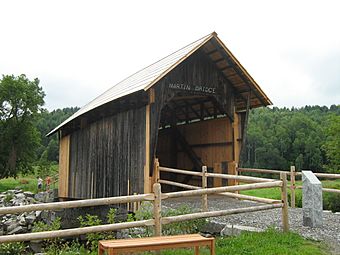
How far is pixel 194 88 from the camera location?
11.1 meters

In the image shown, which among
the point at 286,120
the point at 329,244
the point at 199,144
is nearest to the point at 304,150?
the point at 286,120

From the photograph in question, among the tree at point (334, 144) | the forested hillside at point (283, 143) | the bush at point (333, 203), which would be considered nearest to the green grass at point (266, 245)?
the bush at point (333, 203)

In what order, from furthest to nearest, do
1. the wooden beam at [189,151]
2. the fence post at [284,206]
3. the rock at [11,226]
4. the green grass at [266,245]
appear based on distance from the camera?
the rock at [11,226], the wooden beam at [189,151], the fence post at [284,206], the green grass at [266,245]

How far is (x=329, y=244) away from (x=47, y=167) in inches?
1047

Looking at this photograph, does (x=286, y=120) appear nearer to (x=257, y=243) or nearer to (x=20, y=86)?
(x=20, y=86)

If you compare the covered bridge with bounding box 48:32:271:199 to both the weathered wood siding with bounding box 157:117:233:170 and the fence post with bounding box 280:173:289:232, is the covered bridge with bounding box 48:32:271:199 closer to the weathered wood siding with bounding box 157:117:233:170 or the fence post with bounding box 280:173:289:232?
the weathered wood siding with bounding box 157:117:233:170

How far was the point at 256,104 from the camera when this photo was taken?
12.2m

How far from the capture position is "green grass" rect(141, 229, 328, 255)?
5.35 m

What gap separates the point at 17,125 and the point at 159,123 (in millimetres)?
24071

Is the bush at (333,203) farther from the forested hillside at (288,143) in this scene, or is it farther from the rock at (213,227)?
the forested hillside at (288,143)

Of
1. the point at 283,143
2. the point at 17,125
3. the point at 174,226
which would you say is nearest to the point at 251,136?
the point at 283,143

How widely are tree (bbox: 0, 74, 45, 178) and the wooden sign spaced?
23.7 m

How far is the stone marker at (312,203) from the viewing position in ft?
23.3

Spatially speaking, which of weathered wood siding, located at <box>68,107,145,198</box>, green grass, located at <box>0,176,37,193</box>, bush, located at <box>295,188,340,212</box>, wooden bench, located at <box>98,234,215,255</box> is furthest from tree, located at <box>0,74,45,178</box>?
wooden bench, located at <box>98,234,215,255</box>
